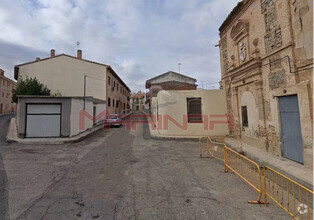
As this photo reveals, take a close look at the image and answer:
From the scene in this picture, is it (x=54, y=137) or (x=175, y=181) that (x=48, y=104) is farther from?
(x=175, y=181)

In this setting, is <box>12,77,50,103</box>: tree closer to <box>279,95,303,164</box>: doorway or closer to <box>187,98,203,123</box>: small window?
<box>187,98,203,123</box>: small window

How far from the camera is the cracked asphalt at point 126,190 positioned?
2.86m

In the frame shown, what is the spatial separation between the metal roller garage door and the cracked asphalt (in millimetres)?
4035

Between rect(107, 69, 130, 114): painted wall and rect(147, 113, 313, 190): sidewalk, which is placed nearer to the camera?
rect(147, 113, 313, 190): sidewalk

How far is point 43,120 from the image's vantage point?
10086mm

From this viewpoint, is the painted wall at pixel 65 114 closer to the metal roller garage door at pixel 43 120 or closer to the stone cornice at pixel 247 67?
the metal roller garage door at pixel 43 120

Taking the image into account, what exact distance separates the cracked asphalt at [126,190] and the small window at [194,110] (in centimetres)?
491

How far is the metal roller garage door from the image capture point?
9961 mm

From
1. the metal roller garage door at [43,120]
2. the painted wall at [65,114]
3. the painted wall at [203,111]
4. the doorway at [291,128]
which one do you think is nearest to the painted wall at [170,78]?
the painted wall at [203,111]

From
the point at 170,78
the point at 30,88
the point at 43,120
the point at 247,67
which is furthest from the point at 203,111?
the point at 30,88

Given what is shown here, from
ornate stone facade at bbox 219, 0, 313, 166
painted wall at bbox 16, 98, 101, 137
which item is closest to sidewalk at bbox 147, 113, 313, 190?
ornate stone facade at bbox 219, 0, 313, 166

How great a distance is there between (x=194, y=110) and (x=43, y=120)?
1022 centimetres

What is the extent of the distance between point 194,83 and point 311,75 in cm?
2254

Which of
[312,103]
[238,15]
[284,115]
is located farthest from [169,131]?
[238,15]
